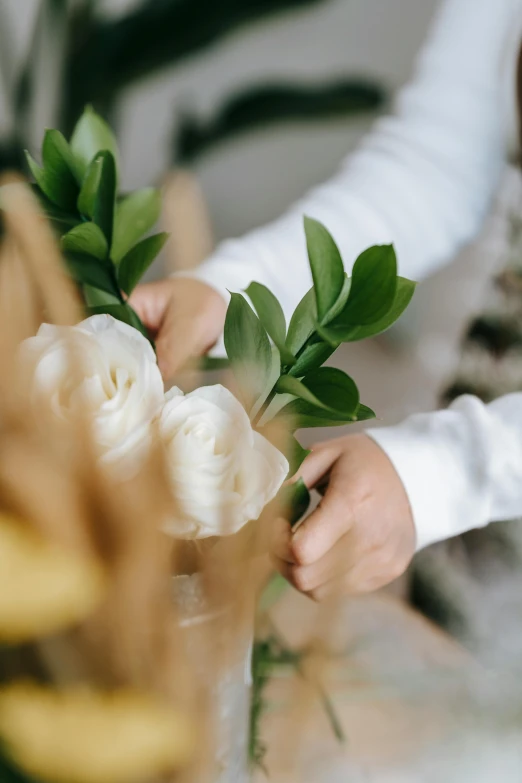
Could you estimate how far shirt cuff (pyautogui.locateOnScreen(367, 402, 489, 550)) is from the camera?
28 cm

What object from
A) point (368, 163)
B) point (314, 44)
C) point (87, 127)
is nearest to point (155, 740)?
point (87, 127)

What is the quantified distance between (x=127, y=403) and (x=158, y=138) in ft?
2.24

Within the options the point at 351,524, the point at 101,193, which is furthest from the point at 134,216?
the point at 351,524

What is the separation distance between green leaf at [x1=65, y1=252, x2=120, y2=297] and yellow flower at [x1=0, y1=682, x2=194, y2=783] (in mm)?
124

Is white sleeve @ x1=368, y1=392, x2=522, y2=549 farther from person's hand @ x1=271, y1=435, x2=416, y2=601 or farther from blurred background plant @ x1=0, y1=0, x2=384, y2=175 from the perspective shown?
blurred background plant @ x1=0, y1=0, x2=384, y2=175

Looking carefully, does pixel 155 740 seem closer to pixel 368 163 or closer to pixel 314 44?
pixel 368 163

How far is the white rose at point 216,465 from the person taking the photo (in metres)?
0.13

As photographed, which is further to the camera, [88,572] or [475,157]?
[475,157]

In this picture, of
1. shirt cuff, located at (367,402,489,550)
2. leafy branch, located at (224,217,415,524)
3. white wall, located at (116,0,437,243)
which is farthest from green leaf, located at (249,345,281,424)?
white wall, located at (116,0,437,243)

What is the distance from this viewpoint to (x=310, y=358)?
0.56 ft

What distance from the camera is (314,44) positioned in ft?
2.14

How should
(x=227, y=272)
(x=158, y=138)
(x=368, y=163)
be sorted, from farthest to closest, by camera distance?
1. (x=158, y=138)
2. (x=368, y=163)
3. (x=227, y=272)

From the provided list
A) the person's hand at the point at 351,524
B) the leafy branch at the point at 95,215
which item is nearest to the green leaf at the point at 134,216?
the leafy branch at the point at 95,215

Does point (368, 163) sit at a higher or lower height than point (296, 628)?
higher
